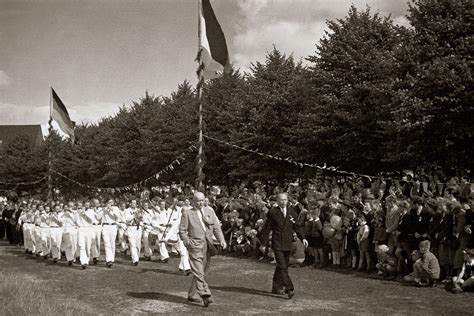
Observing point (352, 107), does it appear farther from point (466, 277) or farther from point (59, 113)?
point (59, 113)

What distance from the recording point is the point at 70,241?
20.3 metres

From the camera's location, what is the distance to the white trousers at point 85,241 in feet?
63.0

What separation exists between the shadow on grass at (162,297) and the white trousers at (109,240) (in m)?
5.84

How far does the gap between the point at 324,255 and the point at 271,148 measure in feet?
48.2

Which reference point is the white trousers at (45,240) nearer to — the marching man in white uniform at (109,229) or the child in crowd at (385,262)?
the marching man in white uniform at (109,229)

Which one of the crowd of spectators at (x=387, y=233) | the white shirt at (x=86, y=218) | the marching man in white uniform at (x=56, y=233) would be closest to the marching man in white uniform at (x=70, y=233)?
the white shirt at (x=86, y=218)

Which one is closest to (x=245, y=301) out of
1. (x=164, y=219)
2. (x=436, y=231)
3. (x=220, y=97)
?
(x=436, y=231)

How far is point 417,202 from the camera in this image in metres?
15.8

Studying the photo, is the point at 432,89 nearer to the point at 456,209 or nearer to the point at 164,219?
the point at 456,209

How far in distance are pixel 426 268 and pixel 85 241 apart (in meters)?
11.4

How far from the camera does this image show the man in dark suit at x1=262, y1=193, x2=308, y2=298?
12430 mm

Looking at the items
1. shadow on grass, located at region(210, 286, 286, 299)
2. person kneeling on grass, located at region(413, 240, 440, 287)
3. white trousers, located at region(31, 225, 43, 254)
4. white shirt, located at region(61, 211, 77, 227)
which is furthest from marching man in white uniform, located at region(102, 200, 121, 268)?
person kneeling on grass, located at region(413, 240, 440, 287)

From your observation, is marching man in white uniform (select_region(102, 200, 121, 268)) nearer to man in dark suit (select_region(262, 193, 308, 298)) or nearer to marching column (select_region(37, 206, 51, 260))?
marching column (select_region(37, 206, 51, 260))

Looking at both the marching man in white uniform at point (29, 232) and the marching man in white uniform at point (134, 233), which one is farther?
the marching man in white uniform at point (29, 232)
